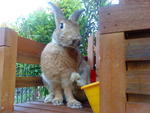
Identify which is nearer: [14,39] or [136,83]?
[136,83]

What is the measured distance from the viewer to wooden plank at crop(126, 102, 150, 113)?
784mm

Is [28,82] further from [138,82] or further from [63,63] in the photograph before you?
[138,82]

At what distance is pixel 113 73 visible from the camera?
845 millimetres

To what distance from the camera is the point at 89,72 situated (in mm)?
1820

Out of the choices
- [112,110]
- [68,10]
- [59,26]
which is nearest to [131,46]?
[112,110]

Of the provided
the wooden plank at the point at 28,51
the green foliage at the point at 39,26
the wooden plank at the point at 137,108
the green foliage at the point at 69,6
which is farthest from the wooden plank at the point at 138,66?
the green foliage at the point at 69,6

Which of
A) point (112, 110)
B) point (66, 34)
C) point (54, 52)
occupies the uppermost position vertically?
point (66, 34)

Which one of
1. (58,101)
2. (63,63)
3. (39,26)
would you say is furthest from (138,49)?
(39,26)

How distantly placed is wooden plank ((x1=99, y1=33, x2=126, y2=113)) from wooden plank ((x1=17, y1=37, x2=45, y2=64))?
0.90m

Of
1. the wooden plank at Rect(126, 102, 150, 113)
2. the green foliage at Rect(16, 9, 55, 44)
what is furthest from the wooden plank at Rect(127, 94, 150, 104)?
the green foliage at Rect(16, 9, 55, 44)

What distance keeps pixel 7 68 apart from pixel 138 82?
2.93 feet

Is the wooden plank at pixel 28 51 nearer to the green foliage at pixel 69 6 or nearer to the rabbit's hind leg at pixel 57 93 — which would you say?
the rabbit's hind leg at pixel 57 93

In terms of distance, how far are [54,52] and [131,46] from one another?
85 centimetres

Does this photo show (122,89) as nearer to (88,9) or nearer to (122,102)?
(122,102)
